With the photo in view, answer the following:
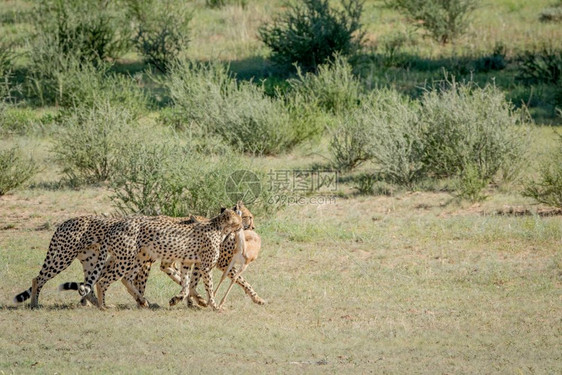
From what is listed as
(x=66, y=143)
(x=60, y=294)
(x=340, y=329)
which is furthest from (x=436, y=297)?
(x=66, y=143)

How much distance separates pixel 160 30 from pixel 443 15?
6.89m

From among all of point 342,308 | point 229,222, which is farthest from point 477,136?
point 229,222

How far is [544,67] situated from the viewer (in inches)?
797

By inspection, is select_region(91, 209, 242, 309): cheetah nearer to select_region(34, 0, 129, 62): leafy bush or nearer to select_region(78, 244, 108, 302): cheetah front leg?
select_region(78, 244, 108, 302): cheetah front leg

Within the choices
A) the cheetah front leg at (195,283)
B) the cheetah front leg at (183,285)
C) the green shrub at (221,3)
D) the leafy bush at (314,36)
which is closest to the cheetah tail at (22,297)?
the cheetah front leg at (183,285)

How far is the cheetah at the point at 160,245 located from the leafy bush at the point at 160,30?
12793 millimetres

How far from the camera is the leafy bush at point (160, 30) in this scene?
21516mm

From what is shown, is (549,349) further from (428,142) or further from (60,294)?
(428,142)

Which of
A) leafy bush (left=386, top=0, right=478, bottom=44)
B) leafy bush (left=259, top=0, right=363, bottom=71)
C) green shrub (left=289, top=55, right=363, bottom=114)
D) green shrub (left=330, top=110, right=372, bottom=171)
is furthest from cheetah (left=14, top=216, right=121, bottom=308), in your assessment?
leafy bush (left=386, top=0, right=478, bottom=44)

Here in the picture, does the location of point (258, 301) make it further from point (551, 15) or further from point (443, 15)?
point (551, 15)

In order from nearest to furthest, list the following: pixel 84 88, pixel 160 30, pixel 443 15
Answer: pixel 84 88, pixel 160 30, pixel 443 15

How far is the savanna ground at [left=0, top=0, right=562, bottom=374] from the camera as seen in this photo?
25.1 ft

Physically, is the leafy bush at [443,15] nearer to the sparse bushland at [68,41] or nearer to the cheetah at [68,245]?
the sparse bushland at [68,41]

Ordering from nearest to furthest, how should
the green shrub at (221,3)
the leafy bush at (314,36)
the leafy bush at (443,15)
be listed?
the leafy bush at (314,36) → the leafy bush at (443,15) → the green shrub at (221,3)
